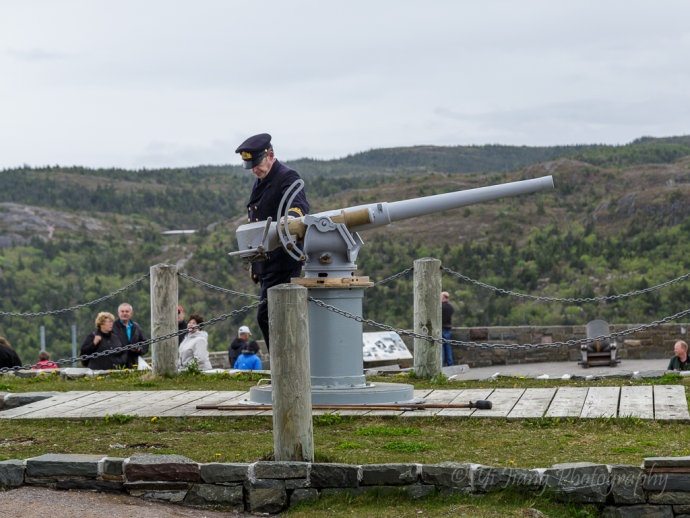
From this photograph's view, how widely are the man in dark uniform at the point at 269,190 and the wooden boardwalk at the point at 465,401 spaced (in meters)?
1.00

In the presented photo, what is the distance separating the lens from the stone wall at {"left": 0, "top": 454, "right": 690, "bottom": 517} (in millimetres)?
6953

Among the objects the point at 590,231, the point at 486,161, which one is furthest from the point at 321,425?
the point at 486,161

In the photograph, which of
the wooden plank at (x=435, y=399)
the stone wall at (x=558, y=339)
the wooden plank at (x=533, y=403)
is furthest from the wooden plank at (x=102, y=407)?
the stone wall at (x=558, y=339)

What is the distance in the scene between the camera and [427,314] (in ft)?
39.2

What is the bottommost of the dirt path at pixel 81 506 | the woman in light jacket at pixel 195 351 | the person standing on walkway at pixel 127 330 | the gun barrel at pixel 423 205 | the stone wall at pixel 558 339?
the stone wall at pixel 558 339

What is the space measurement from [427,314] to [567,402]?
8.68 feet

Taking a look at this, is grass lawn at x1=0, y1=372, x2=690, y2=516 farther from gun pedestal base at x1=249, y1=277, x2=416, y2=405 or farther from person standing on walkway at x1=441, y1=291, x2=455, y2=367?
person standing on walkway at x1=441, y1=291, x2=455, y2=367

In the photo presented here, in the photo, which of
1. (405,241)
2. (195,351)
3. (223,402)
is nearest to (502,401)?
(223,402)

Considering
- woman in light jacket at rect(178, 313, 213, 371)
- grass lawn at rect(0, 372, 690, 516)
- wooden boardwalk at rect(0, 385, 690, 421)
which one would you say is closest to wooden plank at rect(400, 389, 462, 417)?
wooden boardwalk at rect(0, 385, 690, 421)

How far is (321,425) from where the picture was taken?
8992 mm

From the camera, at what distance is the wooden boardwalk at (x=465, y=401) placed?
9.06m

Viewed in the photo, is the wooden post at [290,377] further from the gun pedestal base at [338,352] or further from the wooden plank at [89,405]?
the wooden plank at [89,405]

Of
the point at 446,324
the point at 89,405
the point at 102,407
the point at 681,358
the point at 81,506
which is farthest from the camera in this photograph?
the point at 446,324

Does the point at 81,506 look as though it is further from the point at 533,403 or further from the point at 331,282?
the point at 533,403
